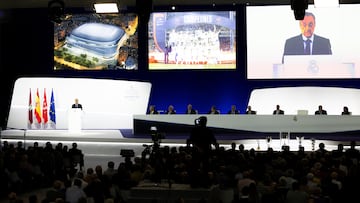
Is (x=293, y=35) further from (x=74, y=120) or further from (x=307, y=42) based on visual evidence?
(x=74, y=120)

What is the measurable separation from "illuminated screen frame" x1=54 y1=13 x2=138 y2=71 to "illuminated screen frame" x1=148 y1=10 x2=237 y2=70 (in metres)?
0.78

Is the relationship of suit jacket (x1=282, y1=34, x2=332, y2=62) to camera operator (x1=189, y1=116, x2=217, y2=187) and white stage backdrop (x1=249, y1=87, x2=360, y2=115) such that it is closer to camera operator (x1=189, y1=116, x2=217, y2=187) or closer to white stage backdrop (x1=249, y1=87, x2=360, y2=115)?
white stage backdrop (x1=249, y1=87, x2=360, y2=115)

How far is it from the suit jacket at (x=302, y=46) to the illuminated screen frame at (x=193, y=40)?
1.89 meters

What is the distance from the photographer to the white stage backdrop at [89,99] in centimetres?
2227

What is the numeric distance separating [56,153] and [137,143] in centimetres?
580

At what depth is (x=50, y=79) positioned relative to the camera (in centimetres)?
2252

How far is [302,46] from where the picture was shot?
21.4 metres

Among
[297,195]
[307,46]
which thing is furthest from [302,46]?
[297,195]

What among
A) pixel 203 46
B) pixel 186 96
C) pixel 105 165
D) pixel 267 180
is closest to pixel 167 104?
pixel 186 96

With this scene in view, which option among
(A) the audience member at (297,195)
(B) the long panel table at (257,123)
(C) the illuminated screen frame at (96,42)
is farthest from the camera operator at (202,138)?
(C) the illuminated screen frame at (96,42)

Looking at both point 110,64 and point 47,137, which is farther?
point 110,64

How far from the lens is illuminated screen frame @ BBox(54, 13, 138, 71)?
73.9 ft

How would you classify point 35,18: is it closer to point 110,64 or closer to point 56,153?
point 110,64

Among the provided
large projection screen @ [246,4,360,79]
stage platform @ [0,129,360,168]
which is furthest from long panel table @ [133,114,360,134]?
large projection screen @ [246,4,360,79]
